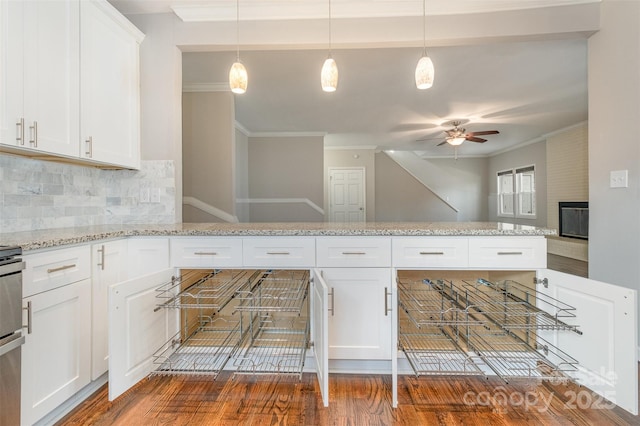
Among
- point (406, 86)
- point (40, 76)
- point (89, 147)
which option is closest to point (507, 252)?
point (89, 147)

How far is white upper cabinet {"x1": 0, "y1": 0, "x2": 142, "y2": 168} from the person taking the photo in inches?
55.7

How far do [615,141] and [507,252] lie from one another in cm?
137

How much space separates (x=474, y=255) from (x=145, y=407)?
1935 millimetres

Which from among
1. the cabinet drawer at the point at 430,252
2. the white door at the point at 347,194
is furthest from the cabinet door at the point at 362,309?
the white door at the point at 347,194

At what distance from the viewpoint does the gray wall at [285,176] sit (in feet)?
20.0

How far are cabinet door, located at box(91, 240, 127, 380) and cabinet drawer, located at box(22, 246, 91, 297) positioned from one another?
5 cm

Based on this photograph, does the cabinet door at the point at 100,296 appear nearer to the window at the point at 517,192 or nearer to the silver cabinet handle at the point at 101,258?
the silver cabinet handle at the point at 101,258

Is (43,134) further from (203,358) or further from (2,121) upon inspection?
(203,358)

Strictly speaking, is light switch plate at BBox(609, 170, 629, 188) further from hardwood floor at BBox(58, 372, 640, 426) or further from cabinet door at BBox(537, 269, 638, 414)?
hardwood floor at BBox(58, 372, 640, 426)

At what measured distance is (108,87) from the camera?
198 cm

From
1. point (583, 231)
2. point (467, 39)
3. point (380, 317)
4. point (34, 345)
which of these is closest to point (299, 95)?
point (467, 39)

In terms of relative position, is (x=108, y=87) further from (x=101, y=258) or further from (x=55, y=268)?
(x=55, y=268)

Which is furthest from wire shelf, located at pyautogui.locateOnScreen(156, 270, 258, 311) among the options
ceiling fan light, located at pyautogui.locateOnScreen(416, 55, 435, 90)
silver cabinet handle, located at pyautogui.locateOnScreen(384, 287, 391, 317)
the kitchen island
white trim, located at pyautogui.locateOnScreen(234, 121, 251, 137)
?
white trim, located at pyautogui.locateOnScreen(234, 121, 251, 137)

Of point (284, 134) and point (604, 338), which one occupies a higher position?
point (284, 134)
